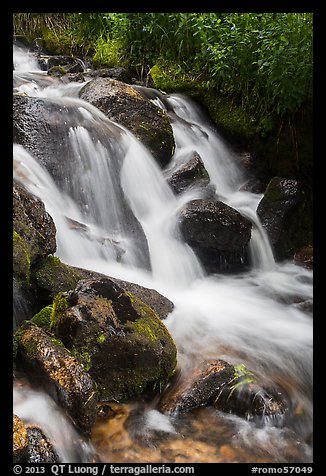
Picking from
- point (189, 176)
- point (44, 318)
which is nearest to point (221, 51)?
point (189, 176)

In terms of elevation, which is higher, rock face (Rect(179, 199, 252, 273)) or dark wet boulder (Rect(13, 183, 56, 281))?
dark wet boulder (Rect(13, 183, 56, 281))

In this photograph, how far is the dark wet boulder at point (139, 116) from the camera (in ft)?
19.6

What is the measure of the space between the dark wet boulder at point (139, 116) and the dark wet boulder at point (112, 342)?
3150 millimetres

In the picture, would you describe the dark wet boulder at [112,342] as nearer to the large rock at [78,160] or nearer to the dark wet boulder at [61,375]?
the dark wet boulder at [61,375]

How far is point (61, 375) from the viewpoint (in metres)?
2.69

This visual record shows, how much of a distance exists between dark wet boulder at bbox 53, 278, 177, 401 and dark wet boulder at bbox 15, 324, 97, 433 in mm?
169

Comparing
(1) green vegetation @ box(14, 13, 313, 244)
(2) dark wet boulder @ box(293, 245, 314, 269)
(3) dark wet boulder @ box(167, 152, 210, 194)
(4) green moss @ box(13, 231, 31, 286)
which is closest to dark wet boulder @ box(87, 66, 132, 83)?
(1) green vegetation @ box(14, 13, 313, 244)

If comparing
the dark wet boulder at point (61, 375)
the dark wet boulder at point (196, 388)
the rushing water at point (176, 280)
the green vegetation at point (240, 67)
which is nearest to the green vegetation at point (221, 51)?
the green vegetation at point (240, 67)

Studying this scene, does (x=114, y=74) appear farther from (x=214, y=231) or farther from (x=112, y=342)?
(x=112, y=342)

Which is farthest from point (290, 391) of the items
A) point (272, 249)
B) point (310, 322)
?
point (272, 249)

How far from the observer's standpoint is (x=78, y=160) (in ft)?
16.6

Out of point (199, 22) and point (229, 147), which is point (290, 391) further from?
point (199, 22)

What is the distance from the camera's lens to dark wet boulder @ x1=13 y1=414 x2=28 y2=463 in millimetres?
2258

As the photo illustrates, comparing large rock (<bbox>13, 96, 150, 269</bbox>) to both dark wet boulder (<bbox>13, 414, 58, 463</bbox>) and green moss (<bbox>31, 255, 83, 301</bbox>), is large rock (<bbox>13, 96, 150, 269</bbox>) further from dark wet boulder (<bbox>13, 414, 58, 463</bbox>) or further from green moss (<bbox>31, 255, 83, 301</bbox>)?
dark wet boulder (<bbox>13, 414, 58, 463</bbox>)
